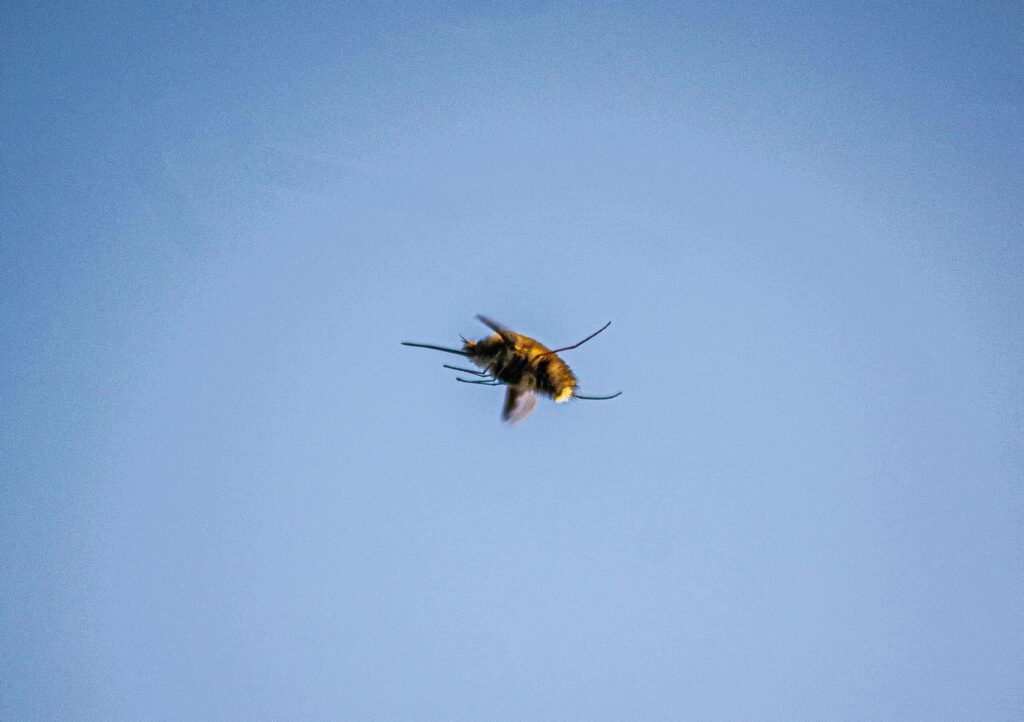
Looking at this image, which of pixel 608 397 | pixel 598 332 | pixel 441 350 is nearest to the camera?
pixel 441 350

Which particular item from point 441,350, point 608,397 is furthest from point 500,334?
point 608,397

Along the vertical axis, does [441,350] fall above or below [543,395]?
below

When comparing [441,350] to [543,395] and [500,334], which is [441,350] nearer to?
[500,334]

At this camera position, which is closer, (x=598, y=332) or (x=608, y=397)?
(x=598, y=332)

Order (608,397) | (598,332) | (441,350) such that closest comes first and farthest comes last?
(441,350), (598,332), (608,397)
